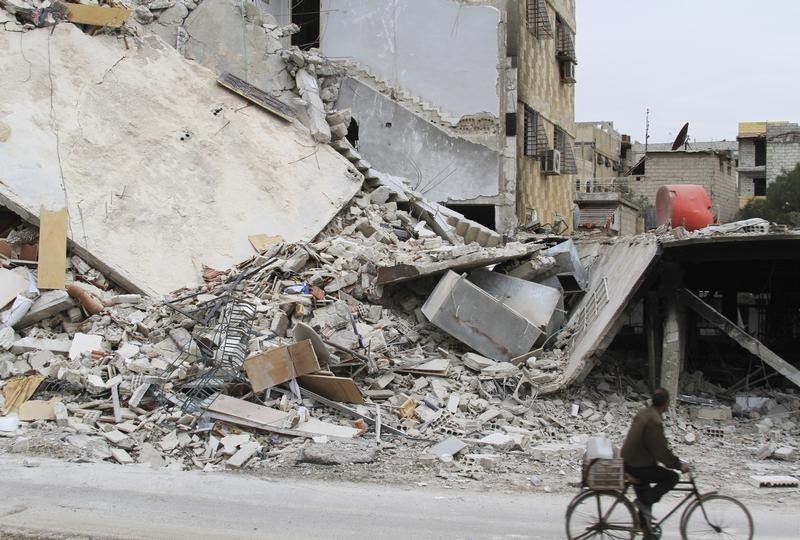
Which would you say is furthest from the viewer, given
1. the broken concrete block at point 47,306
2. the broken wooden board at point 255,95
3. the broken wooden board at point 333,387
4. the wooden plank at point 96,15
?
the broken wooden board at point 255,95

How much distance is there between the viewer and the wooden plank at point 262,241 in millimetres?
14141

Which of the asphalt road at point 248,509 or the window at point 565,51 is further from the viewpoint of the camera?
the window at point 565,51

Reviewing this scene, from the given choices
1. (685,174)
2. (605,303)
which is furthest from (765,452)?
(685,174)

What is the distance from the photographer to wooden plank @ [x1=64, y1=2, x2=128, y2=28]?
15.8 meters

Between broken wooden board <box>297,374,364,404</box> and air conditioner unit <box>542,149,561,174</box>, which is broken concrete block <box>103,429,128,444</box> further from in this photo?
air conditioner unit <box>542,149,561,174</box>

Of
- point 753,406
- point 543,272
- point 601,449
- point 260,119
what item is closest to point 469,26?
point 260,119

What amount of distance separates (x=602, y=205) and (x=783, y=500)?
2331 cm

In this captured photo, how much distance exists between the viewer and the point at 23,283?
38.1 feet

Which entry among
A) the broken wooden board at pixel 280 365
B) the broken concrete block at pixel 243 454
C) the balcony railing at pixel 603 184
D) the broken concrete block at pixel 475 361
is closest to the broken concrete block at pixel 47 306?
the broken wooden board at pixel 280 365

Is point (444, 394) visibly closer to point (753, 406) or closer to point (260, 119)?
point (753, 406)

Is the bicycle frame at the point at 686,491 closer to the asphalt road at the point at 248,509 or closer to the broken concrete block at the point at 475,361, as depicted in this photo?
the asphalt road at the point at 248,509

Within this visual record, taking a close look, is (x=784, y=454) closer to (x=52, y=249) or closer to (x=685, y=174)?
(x=52, y=249)

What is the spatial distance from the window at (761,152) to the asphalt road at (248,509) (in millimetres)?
42841

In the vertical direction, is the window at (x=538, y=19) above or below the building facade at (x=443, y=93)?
above
